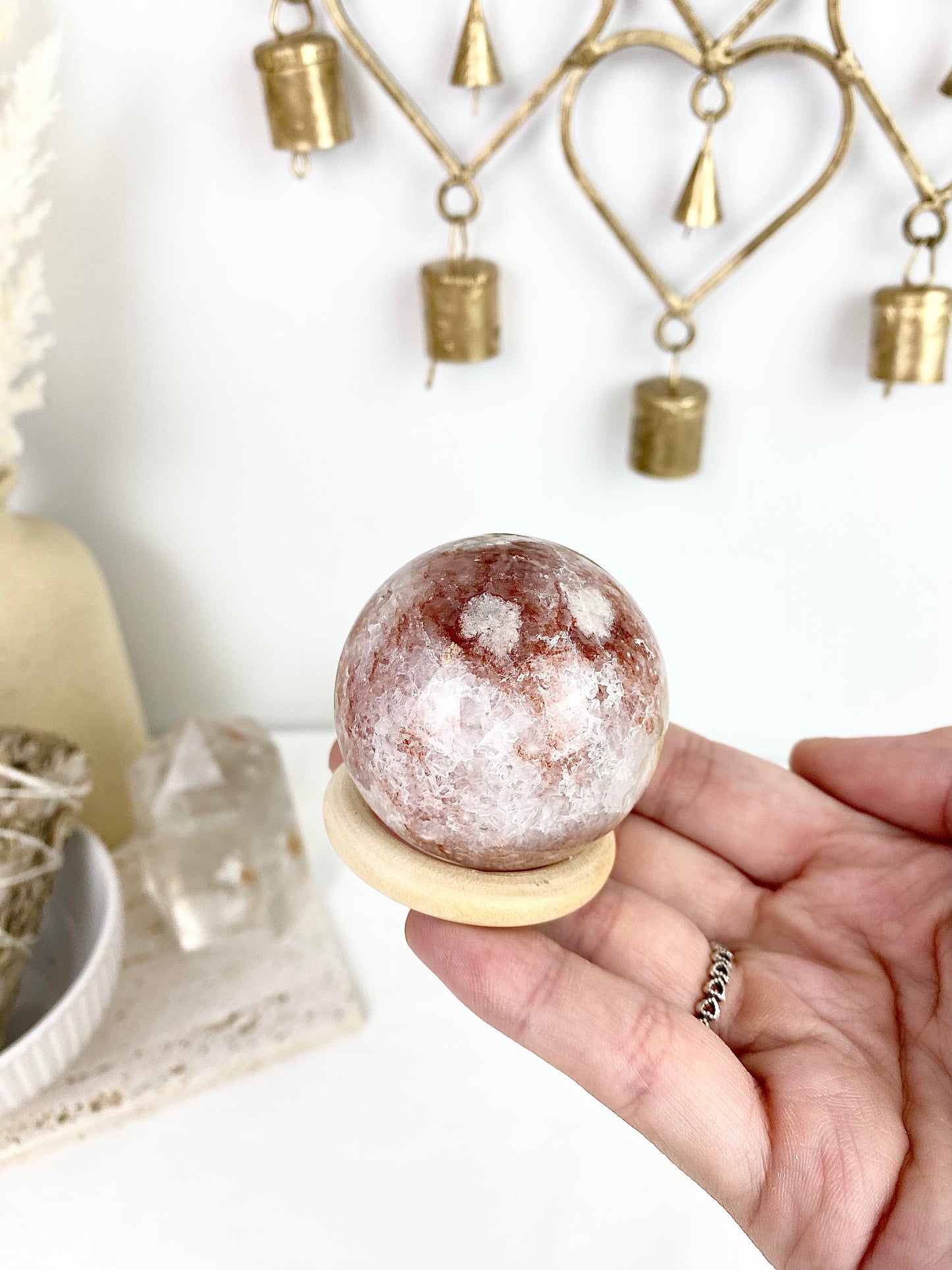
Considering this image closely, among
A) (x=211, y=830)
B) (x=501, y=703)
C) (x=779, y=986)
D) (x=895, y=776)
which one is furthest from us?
(x=211, y=830)

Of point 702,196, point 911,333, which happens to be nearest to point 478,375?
point 702,196

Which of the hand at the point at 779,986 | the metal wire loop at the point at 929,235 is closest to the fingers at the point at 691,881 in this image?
the hand at the point at 779,986

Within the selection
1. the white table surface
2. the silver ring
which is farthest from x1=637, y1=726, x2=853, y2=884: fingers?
the white table surface

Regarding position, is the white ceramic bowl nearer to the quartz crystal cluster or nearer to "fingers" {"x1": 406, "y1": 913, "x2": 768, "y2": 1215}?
the quartz crystal cluster

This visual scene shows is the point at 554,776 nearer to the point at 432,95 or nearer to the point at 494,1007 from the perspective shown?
the point at 494,1007

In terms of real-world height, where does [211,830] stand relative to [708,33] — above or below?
below

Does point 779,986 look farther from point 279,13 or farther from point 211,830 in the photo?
point 279,13
